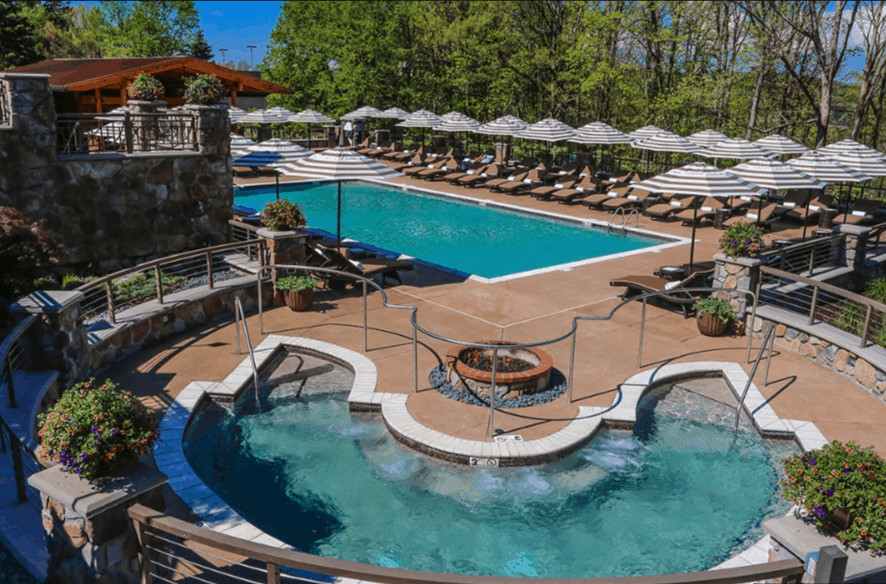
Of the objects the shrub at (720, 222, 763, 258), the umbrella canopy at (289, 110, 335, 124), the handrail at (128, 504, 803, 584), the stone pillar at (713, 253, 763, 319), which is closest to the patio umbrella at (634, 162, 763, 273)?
the shrub at (720, 222, 763, 258)

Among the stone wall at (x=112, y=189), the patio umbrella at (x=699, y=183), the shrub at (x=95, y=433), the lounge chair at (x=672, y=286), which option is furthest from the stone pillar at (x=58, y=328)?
the patio umbrella at (x=699, y=183)

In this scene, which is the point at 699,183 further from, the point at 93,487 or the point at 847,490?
the point at 93,487

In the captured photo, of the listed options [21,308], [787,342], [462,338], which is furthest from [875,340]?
[21,308]

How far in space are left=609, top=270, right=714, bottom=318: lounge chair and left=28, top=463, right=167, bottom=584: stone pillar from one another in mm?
10744

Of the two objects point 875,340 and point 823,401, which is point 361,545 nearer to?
point 823,401

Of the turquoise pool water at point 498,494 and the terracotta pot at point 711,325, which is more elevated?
the terracotta pot at point 711,325

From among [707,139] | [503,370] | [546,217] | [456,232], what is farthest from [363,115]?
[503,370]

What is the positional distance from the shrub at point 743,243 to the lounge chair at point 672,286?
1.10 m

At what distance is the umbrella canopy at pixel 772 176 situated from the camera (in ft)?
52.9

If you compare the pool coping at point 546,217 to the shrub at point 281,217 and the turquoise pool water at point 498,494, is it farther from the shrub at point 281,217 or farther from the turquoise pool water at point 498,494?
the turquoise pool water at point 498,494

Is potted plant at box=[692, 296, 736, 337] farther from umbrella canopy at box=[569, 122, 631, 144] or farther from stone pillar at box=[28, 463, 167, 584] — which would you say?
umbrella canopy at box=[569, 122, 631, 144]

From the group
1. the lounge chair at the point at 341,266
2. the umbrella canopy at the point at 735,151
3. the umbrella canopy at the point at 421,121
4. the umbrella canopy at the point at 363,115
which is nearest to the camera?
the lounge chair at the point at 341,266

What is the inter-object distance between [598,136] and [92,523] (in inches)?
1047

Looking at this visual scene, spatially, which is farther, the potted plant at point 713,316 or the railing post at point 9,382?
the potted plant at point 713,316
